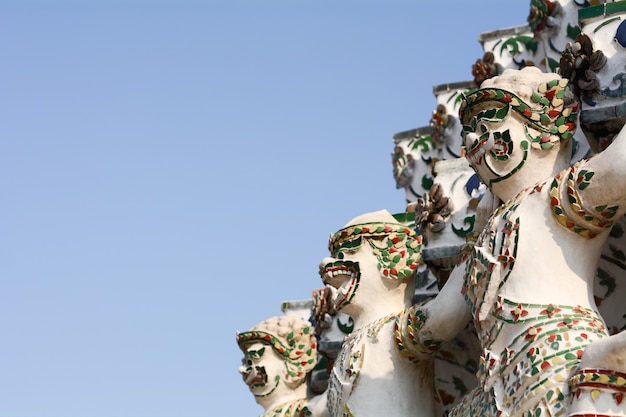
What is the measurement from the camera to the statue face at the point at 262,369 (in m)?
9.38

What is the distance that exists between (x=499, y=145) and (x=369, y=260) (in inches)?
58.7

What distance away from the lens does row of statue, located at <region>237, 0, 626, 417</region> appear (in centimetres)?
633

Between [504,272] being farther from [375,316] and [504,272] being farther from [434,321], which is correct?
[375,316]

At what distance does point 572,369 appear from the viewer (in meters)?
6.10

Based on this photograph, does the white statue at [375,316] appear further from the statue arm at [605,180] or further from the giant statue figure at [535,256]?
the statue arm at [605,180]

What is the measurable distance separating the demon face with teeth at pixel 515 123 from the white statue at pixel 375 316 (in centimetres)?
125

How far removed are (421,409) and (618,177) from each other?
2.16 m

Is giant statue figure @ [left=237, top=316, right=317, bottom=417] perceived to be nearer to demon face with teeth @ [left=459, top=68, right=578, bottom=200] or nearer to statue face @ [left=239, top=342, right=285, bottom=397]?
statue face @ [left=239, top=342, right=285, bottom=397]


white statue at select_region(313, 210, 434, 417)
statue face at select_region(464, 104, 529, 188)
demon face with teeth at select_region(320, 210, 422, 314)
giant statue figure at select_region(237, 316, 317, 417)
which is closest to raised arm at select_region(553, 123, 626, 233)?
statue face at select_region(464, 104, 529, 188)

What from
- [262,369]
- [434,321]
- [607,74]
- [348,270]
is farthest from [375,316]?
[607,74]

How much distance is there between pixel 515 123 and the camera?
22.9 ft

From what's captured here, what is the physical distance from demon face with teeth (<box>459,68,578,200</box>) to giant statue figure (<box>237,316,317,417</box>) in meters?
2.88

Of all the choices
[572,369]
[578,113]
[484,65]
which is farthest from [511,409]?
[484,65]

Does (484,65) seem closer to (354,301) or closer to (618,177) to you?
(354,301)
